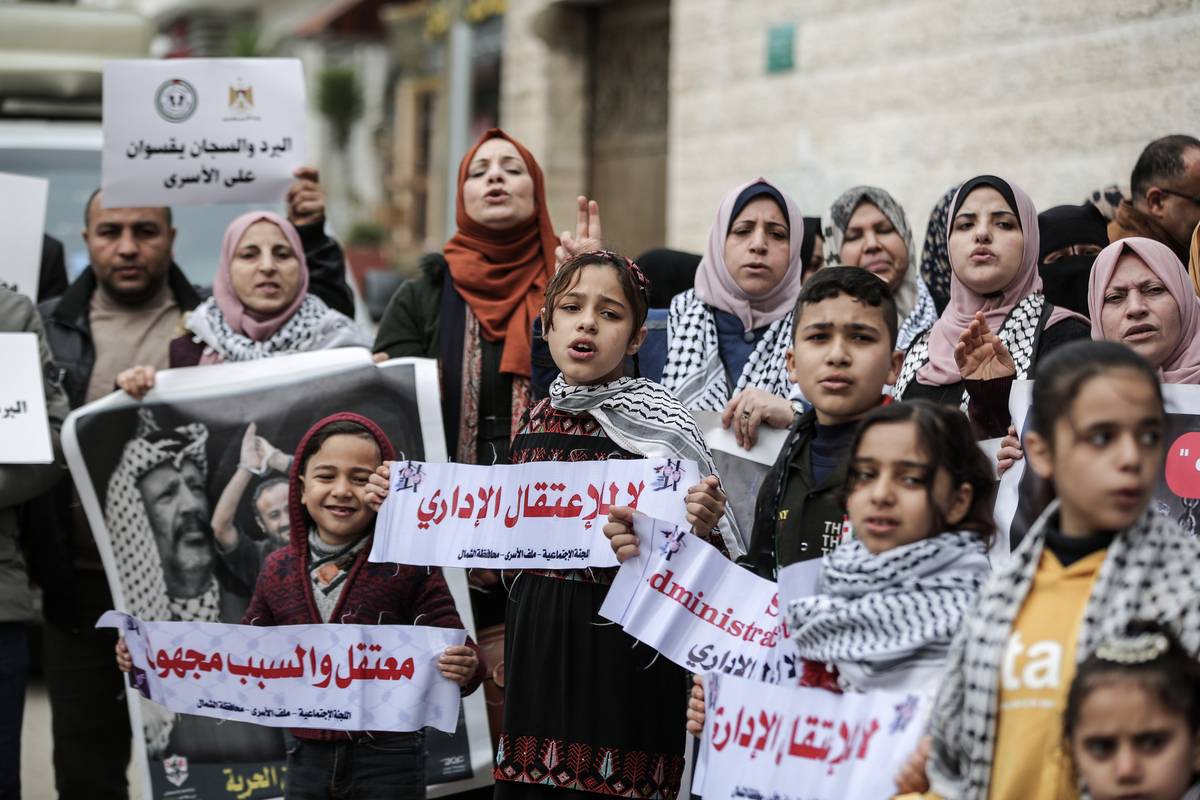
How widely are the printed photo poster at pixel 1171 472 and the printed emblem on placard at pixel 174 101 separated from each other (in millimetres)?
3286

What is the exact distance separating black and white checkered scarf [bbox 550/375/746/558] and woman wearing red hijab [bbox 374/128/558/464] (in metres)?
0.87

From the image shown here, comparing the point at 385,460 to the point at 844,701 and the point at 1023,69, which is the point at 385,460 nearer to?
the point at 844,701

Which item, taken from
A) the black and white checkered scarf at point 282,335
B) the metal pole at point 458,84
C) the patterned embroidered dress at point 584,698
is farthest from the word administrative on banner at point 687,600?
the metal pole at point 458,84

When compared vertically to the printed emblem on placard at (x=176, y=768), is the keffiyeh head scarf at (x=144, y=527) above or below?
above

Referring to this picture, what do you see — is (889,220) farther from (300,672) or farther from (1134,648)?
(1134,648)

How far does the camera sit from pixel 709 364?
4266mm

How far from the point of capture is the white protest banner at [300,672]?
382 centimetres

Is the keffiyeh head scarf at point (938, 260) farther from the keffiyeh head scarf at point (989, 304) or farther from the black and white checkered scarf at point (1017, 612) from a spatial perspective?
the black and white checkered scarf at point (1017, 612)

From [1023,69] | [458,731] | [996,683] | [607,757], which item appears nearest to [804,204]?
[1023,69]

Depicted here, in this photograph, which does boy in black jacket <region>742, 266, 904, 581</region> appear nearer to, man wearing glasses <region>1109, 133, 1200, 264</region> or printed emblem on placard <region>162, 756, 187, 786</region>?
man wearing glasses <region>1109, 133, 1200, 264</region>

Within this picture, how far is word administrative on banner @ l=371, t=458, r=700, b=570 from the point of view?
3.60m

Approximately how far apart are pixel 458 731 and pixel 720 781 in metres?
1.67

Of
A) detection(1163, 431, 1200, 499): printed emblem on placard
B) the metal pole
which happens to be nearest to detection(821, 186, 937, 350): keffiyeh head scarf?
detection(1163, 431, 1200, 499): printed emblem on placard

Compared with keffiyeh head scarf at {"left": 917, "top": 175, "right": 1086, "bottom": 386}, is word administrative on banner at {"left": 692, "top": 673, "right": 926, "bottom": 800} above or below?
below
